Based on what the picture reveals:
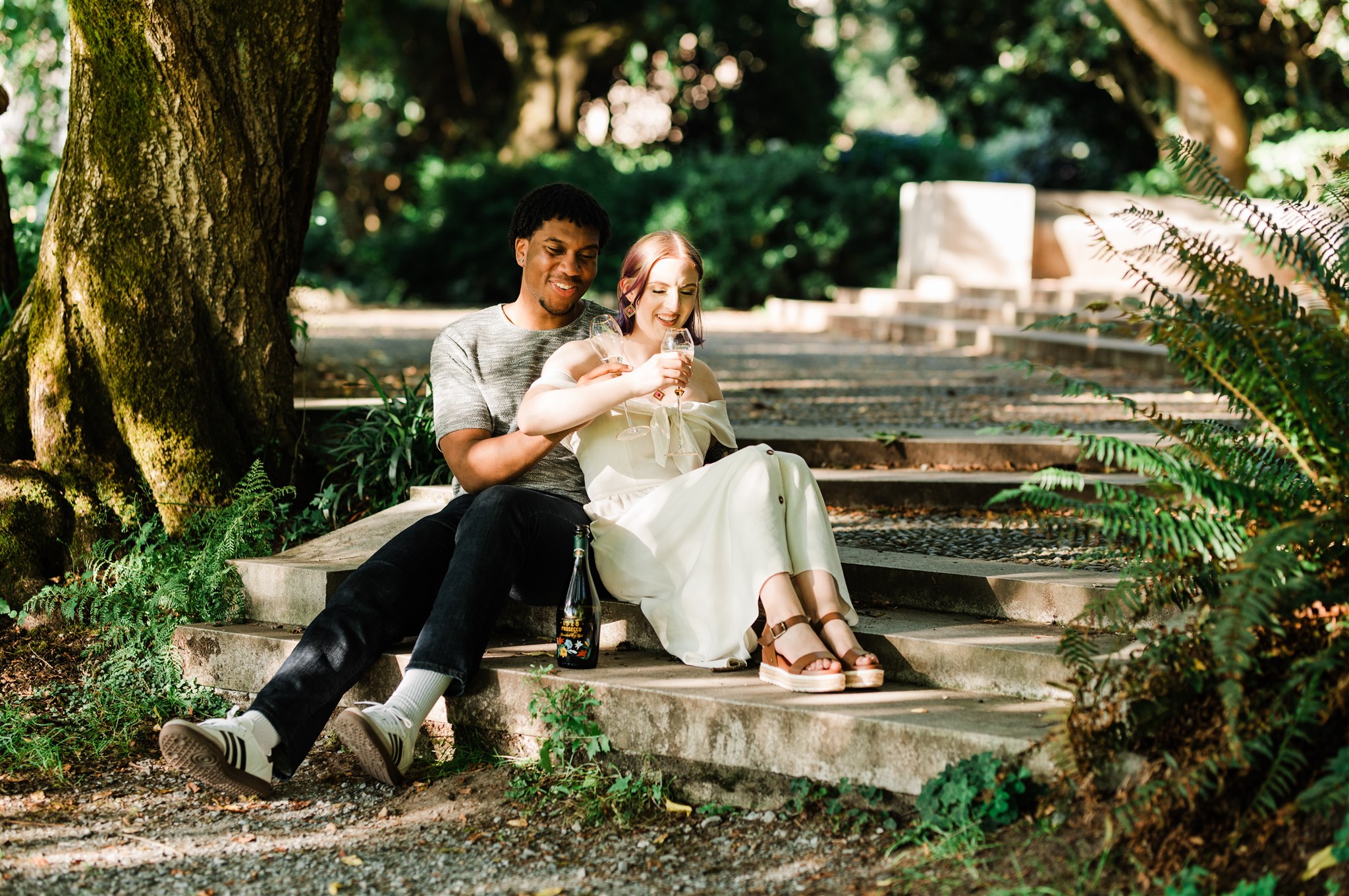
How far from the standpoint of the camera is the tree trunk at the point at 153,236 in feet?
15.2

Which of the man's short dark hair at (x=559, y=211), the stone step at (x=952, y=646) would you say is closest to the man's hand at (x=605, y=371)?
the man's short dark hair at (x=559, y=211)

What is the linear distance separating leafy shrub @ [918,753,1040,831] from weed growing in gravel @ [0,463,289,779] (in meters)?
2.49

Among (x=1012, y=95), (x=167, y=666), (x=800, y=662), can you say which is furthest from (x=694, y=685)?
(x=1012, y=95)

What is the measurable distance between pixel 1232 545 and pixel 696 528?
1.48 m

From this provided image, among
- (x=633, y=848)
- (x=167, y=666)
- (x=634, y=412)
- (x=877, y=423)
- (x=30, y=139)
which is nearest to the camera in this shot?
(x=633, y=848)

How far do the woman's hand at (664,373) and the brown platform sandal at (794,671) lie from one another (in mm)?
742

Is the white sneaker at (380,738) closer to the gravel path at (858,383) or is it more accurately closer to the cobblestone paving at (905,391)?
the gravel path at (858,383)

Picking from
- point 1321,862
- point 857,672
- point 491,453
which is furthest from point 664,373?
point 1321,862

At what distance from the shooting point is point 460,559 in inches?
145

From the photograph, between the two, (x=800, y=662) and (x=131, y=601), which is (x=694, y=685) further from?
(x=131, y=601)

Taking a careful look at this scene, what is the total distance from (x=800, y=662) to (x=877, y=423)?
10.6 feet

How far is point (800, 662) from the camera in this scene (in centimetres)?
346

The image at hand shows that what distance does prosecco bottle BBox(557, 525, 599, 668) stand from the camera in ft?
12.3

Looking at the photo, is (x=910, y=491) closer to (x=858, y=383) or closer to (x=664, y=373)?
(x=664, y=373)
